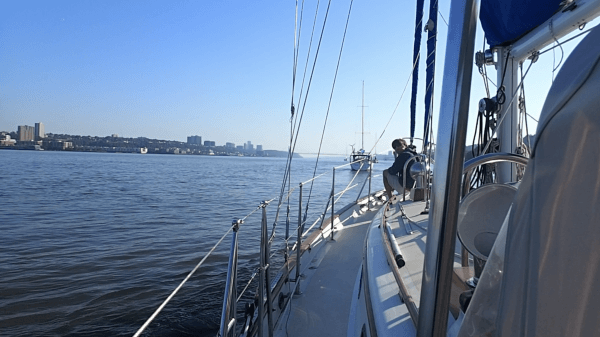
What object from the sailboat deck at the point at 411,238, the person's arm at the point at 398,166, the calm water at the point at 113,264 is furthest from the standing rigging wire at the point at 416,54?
the calm water at the point at 113,264

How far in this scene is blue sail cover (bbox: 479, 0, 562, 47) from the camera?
2.04 meters

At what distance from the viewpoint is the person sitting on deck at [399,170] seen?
430 centimetres

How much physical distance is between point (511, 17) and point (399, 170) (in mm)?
2472

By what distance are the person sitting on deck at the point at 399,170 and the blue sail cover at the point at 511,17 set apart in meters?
1.85

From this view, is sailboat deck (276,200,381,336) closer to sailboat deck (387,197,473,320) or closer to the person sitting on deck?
sailboat deck (387,197,473,320)

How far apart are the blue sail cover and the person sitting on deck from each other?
6.07 feet

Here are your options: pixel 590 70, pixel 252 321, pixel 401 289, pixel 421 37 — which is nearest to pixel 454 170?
pixel 590 70

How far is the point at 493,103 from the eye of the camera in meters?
2.50

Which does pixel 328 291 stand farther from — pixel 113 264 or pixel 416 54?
pixel 113 264

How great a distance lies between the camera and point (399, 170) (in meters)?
4.53

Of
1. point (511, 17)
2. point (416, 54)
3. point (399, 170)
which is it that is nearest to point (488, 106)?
point (511, 17)

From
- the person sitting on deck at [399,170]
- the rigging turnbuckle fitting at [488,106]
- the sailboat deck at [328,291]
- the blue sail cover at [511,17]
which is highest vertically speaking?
the blue sail cover at [511,17]

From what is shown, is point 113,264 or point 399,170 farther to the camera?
point 113,264

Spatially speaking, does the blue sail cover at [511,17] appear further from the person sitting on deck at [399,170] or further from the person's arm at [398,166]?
the person's arm at [398,166]
